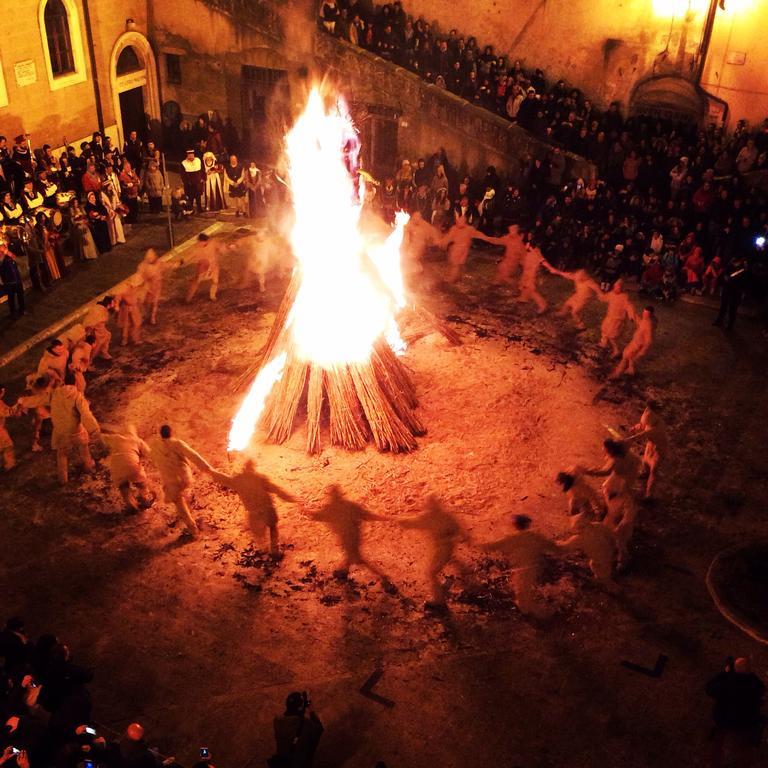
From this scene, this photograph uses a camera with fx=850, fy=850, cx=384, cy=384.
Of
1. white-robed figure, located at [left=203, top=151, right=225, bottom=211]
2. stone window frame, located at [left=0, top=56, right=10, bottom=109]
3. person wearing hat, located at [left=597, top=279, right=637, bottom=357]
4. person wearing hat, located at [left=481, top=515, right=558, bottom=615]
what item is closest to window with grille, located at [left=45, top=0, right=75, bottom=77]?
stone window frame, located at [left=0, top=56, right=10, bottom=109]

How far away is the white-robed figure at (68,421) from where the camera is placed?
11.0 m

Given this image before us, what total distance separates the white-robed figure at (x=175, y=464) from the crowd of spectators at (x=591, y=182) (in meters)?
10.4

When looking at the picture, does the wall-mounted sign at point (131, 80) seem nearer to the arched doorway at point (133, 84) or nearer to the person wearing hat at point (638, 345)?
the arched doorway at point (133, 84)

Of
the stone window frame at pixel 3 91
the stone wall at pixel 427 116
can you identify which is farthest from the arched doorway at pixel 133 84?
the stone wall at pixel 427 116

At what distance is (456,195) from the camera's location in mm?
20578

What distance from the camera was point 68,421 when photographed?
1101cm

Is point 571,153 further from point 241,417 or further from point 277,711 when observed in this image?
point 277,711

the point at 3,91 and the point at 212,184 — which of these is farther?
the point at 212,184

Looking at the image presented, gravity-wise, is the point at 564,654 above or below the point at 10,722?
below

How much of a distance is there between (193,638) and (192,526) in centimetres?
173

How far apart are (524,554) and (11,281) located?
10.6 meters

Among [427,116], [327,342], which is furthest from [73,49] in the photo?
[327,342]

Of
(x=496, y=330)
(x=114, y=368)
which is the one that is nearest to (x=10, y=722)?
(x=114, y=368)

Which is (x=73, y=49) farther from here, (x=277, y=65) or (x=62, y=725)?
(x=62, y=725)
